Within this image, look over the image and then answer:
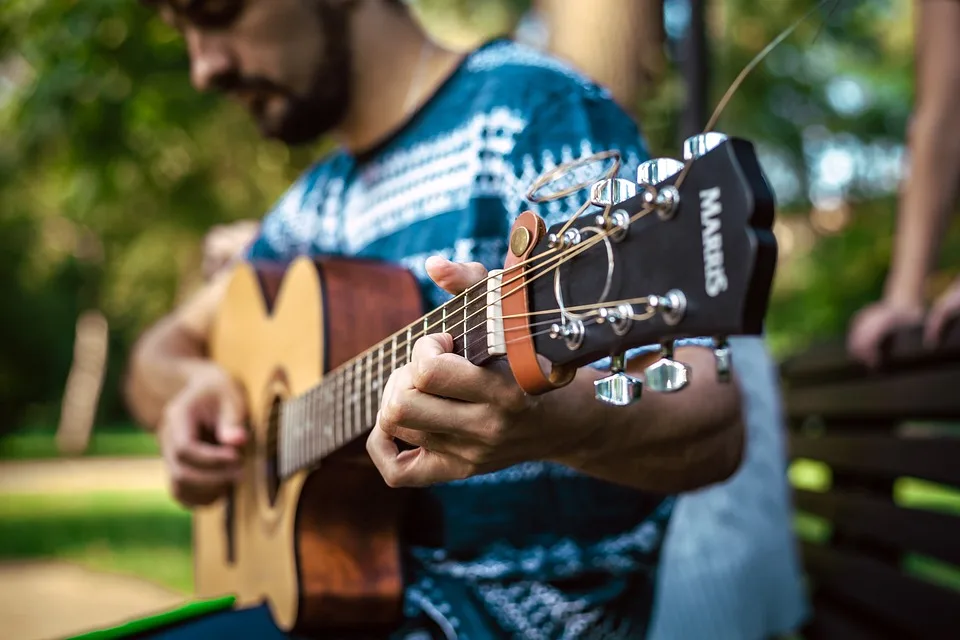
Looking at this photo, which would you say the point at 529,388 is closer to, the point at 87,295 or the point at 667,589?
the point at 667,589

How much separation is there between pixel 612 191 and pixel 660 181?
0.17ft

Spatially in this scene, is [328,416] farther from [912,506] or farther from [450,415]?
[912,506]

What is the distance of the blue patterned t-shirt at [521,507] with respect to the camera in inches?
61.5

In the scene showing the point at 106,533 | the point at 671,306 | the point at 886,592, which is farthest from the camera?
the point at 106,533

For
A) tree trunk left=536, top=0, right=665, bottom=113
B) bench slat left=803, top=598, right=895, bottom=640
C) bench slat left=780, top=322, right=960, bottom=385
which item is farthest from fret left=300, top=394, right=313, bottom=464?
tree trunk left=536, top=0, right=665, bottom=113

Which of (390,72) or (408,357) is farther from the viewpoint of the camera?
(390,72)

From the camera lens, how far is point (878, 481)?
8.82 feet

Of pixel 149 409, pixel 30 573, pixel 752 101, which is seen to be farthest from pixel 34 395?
pixel 149 409

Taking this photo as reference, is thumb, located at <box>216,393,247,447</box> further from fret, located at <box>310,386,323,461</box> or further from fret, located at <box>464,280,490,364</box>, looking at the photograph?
fret, located at <box>464,280,490,364</box>

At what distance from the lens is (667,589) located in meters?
2.63

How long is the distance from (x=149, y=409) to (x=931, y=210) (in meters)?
2.21

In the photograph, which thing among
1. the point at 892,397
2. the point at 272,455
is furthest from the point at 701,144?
the point at 892,397

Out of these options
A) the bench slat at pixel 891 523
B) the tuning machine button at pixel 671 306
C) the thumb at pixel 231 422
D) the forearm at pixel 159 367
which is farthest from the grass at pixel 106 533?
the tuning machine button at pixel 671 306

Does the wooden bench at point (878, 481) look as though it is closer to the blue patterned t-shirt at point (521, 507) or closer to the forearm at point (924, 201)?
the forearm at point (924, 201)
